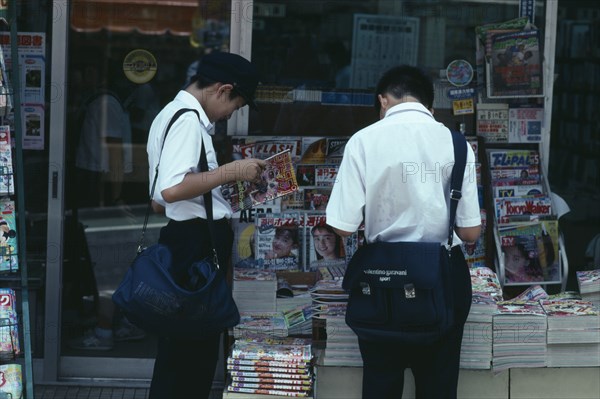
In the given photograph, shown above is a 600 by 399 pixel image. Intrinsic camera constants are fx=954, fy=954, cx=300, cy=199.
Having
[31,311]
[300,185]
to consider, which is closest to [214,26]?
[300,185]

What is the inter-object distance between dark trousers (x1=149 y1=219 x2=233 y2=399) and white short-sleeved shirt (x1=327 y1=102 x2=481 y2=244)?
48 centimetres

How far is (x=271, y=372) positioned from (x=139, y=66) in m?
2.07

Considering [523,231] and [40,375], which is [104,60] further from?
[523,231]

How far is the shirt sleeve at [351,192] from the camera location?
3613mm

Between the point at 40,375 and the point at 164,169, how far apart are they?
2302mm

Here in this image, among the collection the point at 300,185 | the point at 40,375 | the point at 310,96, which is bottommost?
the point at 40,375

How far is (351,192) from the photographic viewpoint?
362 cm

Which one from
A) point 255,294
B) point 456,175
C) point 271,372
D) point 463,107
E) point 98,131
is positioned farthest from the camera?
point 98,131

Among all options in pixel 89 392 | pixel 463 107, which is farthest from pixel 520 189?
pixel 89 392

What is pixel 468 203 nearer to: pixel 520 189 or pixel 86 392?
pixel 520 189

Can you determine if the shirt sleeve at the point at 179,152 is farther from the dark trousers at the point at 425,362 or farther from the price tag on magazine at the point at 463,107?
the price tag on magazine at the point at 463,107

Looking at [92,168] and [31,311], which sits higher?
[92,168]

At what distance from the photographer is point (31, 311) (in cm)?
534

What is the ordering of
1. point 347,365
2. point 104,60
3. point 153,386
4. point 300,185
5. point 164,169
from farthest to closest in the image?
point 104,60
point 300,185
point 347,365
point 153,386
point 164,169
